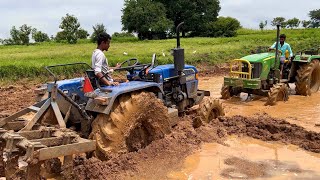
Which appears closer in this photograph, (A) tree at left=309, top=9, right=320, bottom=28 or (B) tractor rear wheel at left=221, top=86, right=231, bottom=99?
(B) tractor rear wheel at left=221, top=86, right=231, bottom=99

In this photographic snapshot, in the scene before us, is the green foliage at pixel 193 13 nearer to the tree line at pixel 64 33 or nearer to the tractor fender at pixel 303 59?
the tree line at pixel 64 33

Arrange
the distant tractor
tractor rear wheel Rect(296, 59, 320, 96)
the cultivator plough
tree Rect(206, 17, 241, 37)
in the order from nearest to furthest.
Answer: the cultivator plough < the distant tractor < tractor rear wheel Rect(296, 59, 320, 96) < tree Rect(206, 17, 241, 37)

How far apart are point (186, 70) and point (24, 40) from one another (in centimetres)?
3973

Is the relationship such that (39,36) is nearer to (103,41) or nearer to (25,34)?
(25,34)

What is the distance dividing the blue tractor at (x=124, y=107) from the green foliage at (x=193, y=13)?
4457 cm

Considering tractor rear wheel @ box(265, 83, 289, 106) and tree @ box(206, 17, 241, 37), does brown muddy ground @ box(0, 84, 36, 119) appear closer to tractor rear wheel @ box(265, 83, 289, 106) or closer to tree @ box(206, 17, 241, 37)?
tractor rear wheel @ box(265, 83, 289, 106)

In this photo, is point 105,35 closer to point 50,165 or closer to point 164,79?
point 164,79

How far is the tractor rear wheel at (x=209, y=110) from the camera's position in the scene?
23.1 ft

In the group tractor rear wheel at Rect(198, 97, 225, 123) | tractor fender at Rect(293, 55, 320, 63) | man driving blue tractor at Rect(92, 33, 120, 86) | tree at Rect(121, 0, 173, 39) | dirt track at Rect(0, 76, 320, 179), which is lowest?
dirt track at Rect(0, 76, 320, 179)

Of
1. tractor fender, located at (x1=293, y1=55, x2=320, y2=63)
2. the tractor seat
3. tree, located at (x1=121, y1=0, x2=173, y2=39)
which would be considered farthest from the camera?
tree, located at (x1=121, y1=0, x2=173, y2=39)

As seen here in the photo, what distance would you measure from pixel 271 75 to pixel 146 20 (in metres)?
38.4

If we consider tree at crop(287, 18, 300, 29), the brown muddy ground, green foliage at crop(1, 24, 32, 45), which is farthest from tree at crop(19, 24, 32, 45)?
tree at crop(287, 18, 300, 29)

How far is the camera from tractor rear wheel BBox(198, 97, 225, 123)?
7043 mm

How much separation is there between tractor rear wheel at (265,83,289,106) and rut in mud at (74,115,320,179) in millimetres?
1894
